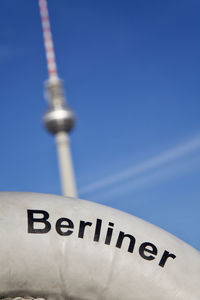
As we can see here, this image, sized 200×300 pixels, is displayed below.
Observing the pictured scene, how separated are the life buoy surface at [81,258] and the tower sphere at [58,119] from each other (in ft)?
87.1

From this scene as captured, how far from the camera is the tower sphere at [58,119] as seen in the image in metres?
29.9

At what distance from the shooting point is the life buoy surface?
3166mm

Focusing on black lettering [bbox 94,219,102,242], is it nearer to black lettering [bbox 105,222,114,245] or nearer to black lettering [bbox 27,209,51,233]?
black lettering [bbox 105,222,114,245]

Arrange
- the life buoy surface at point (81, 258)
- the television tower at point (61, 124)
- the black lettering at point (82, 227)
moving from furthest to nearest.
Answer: the television tower at point (61, 124) → the black lettering at point (82, 227) → the life buoy surface at point (81, 258)

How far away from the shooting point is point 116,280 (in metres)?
3.23

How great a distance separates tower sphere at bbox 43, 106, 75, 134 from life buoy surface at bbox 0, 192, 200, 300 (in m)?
26.6

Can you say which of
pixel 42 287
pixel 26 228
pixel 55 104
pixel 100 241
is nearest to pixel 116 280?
pixel 100 241

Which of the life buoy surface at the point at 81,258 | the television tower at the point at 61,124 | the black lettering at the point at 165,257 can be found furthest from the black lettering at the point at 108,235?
the television tower at the point at 61,124

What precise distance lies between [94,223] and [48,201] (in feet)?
→ 1.17

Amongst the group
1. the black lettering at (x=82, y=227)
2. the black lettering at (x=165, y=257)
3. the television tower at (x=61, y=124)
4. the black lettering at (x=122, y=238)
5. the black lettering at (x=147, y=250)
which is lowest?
the black lettering at (x=165, y=257)

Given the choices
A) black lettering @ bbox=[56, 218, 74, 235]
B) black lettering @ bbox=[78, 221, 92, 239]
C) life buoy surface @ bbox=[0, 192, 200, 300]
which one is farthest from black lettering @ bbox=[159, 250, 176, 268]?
black lettering @ bbox=[56, 218, 74, 235]

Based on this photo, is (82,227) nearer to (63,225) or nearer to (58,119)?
(63,225)

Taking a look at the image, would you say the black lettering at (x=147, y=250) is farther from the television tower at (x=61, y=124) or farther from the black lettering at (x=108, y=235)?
the television tower at (x=61, y=124)

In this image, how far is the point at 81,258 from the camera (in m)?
3.20
